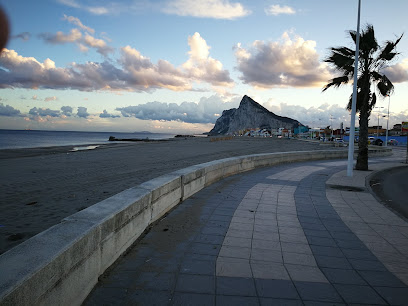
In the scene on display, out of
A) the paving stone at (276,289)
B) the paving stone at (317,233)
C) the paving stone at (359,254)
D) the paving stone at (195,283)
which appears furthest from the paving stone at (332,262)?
the paving stone at (195,283)

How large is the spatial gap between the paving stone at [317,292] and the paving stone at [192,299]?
3.45 ft

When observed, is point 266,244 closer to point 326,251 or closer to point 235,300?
point 326,251

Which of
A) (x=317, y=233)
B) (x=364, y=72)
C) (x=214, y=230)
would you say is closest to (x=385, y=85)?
(x=364, y=72)

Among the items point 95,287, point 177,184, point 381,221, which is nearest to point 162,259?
point 95,287

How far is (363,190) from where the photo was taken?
10.4m

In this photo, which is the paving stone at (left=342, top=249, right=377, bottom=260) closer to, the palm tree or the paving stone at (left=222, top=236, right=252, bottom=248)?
the paving stone at (left=222, top=236, right=252, bottom=248)

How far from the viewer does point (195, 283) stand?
3.45m

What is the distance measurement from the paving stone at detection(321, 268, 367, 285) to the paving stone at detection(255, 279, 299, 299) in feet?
2.05

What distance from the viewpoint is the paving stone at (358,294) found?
323 cm

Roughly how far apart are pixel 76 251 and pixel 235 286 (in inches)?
72.0

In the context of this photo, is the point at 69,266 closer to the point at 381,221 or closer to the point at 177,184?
the point at 177,184

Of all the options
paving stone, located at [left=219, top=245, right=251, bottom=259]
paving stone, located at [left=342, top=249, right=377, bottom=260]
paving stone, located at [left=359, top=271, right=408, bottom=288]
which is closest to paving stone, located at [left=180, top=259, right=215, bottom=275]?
paving stone, located at [left=219, top=245, right=251, bottom=259]

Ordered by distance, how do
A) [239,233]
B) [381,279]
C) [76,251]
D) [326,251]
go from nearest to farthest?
[76,251] < [381,279] < [326,251] < [239,233]

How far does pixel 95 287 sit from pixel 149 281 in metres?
0.60
